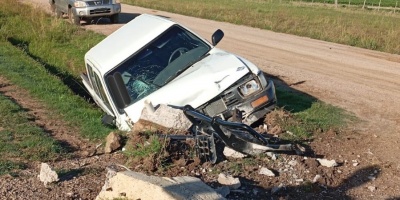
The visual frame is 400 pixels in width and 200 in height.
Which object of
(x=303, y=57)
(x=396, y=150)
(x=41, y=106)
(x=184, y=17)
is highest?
(x=396, y=150)

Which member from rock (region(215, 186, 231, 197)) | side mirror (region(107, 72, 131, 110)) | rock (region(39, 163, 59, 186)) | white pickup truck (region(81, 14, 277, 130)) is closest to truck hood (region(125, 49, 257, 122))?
white pickup truck (region(81, 14, 277, 130))

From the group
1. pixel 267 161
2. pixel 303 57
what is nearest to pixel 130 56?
pixel 267 161

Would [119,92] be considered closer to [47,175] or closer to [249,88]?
[249,88]

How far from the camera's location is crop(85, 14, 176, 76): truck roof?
25.2ft

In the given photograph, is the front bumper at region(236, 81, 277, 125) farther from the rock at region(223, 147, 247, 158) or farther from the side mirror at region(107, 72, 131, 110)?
the side mirror at region(107, 72, 131, 110)

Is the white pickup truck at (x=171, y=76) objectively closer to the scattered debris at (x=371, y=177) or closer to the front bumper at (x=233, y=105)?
the front bumper at (x=233, y=105)

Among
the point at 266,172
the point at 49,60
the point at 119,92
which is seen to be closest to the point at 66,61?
the point at 49,60

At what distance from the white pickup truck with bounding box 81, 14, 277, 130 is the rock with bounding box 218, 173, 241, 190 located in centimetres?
132

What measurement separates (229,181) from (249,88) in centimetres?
172

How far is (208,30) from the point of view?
21766mm

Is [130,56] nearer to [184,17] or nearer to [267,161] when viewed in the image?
[267,161]

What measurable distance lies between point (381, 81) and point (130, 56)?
6.58 meters

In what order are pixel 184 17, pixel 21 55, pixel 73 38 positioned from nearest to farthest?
pixel 21 55 < pixel 73 38 < pixel 184 17

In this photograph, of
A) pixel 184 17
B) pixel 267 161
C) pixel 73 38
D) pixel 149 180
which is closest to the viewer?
pixel 149 180
